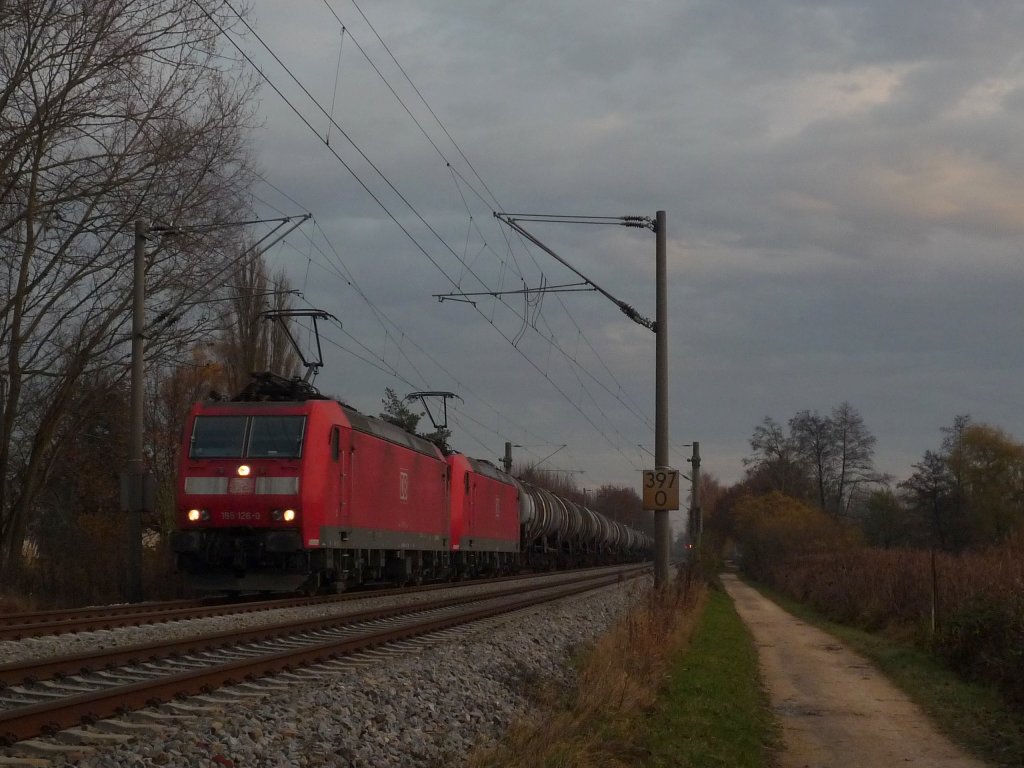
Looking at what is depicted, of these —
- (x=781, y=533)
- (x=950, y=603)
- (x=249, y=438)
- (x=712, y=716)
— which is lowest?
(x=712, y=716)

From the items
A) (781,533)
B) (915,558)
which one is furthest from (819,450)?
(915,558)

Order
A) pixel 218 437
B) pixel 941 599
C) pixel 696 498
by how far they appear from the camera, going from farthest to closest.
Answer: pixel 696 498
pixel 941 599
pixel 218 437

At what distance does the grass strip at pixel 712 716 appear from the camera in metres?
9.47

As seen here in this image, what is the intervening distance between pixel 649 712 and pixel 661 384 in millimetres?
10151

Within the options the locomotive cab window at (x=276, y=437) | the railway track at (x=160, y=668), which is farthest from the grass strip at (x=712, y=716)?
the locomotive cab window at (x=276, y=437)

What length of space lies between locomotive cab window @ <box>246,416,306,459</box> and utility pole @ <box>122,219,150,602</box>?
98.3 inches

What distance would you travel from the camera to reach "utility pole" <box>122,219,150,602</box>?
2055cm

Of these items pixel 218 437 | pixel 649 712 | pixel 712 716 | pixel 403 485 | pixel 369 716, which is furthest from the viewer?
pixel 403 485

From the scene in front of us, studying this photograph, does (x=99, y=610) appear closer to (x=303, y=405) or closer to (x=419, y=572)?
(x=303, y=405)

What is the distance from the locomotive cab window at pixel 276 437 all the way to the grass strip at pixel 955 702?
9.96m

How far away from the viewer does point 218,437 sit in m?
19.9

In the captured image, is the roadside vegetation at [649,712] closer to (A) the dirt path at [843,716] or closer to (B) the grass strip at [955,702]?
(A) the dirt path at [843,716]

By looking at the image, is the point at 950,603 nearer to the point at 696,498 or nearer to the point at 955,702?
the point at 955,702

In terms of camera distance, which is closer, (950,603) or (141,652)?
(141,652)
